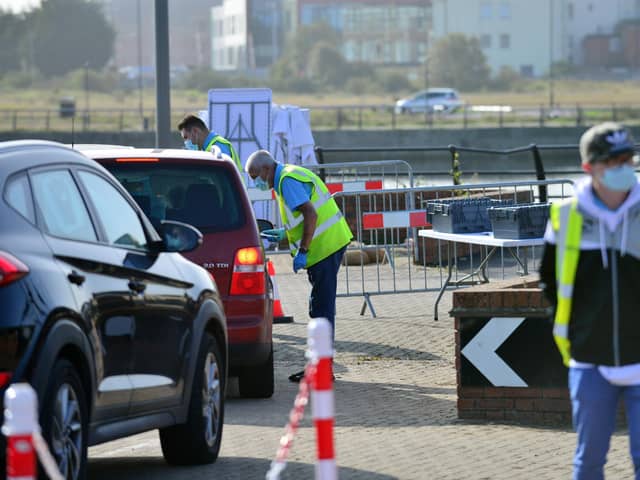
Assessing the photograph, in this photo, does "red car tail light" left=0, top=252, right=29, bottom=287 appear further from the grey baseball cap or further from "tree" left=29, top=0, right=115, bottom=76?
"tree" left=29, top=0, right=115, bottom=76

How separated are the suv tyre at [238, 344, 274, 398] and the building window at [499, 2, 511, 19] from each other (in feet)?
423

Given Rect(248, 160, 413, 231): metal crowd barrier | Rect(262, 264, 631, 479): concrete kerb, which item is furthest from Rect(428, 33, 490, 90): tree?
Rect(262, 264, 631, 479): concrete kerb

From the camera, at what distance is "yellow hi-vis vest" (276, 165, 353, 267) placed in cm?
1138

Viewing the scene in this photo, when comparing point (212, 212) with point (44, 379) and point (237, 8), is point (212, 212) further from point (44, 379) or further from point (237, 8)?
point (237, 8)

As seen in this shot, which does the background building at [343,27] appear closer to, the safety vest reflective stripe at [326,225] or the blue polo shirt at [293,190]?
the safety vest reflective stripe at [326,225]

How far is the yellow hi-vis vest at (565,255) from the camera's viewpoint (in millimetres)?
5547

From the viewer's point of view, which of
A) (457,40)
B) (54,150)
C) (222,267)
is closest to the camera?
(54,150)

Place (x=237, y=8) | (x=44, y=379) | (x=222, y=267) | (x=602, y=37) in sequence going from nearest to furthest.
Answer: (x=44, y=379) → (x=222, y=267) → (x=602, y=37) → (x=237, y=8)

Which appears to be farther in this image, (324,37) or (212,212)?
(324,37)

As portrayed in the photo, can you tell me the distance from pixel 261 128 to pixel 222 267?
12.7 metres

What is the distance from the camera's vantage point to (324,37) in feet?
481

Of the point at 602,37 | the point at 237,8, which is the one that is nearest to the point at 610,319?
the point at 602,37

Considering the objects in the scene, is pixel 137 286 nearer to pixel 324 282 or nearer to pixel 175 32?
pixel 324 282

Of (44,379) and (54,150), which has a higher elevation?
(54,150)
